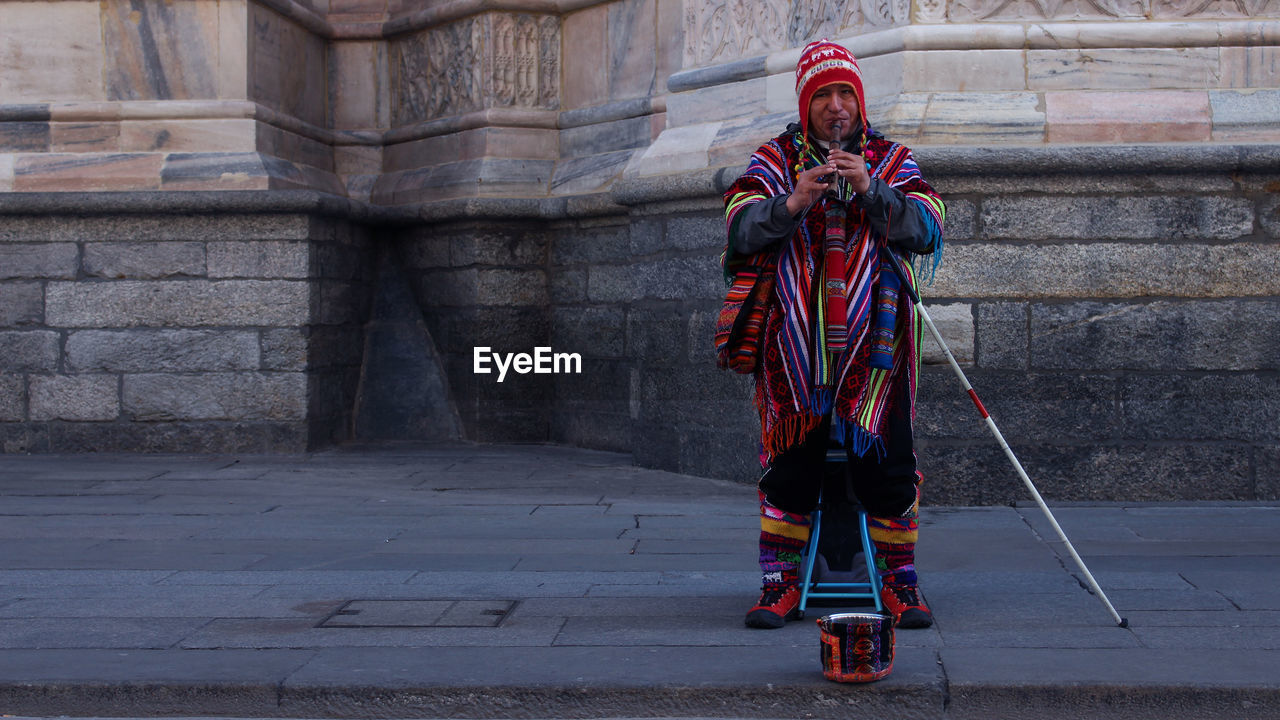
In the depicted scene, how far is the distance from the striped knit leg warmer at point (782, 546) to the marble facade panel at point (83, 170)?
6.25 meters

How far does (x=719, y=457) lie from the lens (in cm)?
774

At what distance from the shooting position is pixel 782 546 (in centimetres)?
442

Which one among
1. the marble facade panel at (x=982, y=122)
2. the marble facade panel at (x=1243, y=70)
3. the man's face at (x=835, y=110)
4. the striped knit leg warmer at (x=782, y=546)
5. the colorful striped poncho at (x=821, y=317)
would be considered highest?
the marble facade panel at (x=1243, y=70)

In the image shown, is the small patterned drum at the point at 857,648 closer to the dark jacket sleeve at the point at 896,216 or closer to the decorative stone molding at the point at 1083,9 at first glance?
the dark jacket sleeve at the point at 896,216

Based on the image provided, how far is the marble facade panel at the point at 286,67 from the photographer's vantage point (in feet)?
31.1

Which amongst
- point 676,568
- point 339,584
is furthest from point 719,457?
point 339,584

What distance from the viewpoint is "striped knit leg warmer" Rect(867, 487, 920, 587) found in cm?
436

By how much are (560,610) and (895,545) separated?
3.63 ft

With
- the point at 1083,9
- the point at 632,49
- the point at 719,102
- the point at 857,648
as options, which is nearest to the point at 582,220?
the point at 632,49

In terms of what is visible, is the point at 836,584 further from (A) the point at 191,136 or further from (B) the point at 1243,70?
(A) the point at 191,136

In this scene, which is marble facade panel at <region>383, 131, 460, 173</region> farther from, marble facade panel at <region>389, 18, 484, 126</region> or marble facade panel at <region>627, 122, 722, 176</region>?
marble facade panel at <region>627, 122, 722, 176</region>

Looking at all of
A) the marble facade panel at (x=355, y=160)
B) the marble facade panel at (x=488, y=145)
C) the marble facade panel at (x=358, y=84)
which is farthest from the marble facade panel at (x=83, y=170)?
the marble facade panel at (x=488, y=145)

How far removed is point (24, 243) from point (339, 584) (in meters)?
5.31

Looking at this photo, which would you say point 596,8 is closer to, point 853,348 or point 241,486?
point 241,486
